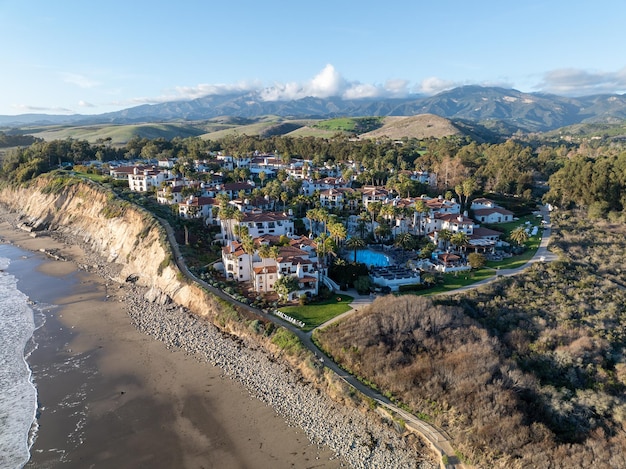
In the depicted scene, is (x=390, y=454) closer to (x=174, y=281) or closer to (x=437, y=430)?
(x=437, y=430)

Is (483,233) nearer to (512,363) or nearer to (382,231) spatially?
(382,231)

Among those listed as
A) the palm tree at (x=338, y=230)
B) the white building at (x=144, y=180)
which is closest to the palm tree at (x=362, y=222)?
the palm tree at (x=338, y=230)

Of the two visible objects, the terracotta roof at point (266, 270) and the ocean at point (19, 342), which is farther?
the terracotta roof at point (266, 270)

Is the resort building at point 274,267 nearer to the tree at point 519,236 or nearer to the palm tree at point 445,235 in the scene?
the palm tree at point 445,235

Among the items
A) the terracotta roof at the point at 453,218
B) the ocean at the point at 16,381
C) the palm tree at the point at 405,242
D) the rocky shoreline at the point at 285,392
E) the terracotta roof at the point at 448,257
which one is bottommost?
the rocky shoreline at the point at 285,392

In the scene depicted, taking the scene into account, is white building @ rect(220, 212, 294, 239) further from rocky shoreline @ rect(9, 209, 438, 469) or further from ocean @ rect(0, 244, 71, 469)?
ocean @ rect(0, 244, 71, 469)

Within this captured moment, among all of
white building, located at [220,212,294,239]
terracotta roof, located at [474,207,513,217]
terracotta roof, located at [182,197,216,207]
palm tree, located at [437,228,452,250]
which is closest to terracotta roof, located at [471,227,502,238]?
palm tree, located at [437,228,452,250]

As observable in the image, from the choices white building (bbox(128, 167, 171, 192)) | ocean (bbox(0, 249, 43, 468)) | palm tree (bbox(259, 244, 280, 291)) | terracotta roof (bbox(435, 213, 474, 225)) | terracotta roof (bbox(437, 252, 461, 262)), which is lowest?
terracotta roof (bbox(437, 252, 461, 262))
